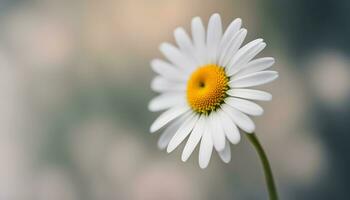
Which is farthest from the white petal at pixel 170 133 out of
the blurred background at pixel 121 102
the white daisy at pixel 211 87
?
the blurred background at pixel 121 102

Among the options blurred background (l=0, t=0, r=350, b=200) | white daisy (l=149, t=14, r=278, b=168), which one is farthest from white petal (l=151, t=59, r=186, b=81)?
blurred background (l=0, t=0, r=350, b=200)

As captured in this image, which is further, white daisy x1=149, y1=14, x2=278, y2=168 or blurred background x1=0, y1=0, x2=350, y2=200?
blurred background x1=0, y1=0, x2=350, y2=200

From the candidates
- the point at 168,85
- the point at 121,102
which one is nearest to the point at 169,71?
the point at 168,85

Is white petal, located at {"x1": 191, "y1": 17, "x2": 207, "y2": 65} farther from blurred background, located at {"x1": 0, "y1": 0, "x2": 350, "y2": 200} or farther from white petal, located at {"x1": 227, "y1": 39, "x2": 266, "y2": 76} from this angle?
blurred background, located at {"x1": 0, "y1": 0, "x2": 350, "y2": 200}

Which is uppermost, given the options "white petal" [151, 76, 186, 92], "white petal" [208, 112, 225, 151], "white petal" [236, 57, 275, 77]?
"white petal" [236, 57, 275, 77]

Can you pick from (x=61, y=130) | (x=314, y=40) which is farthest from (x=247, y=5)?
(x=61, y=130)

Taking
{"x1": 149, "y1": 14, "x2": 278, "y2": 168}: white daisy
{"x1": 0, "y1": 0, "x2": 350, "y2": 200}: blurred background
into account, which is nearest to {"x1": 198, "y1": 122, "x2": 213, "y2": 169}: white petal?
{"x1": 149, "y1": 14, "x2": 278, "y2": 168}: white daisy

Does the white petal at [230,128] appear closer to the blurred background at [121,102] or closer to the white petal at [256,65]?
the white petal at [256,65]

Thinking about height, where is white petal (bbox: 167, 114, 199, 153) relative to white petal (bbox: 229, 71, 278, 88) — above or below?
below
